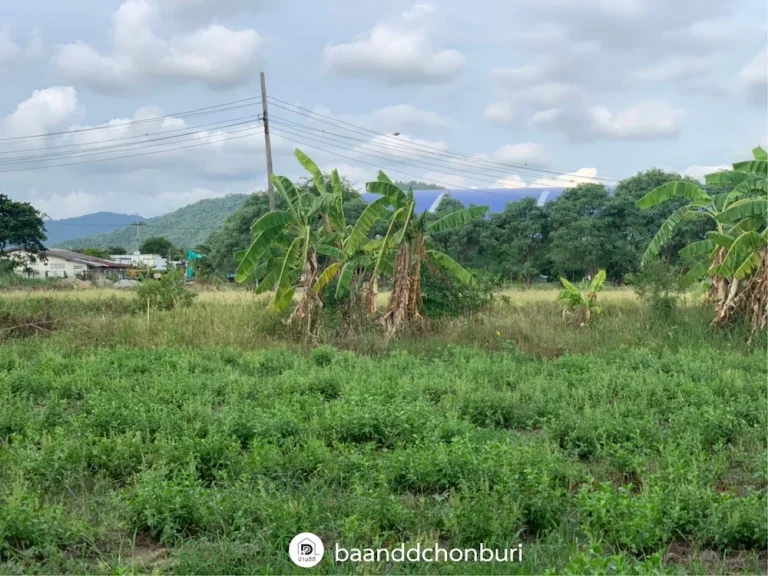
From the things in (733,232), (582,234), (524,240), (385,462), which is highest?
(733,232)

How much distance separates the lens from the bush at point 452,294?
13.2 metres

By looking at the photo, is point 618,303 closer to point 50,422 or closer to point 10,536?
point 50,422

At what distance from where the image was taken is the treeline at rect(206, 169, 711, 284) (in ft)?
100

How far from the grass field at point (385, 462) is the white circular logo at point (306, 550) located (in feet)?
0.21

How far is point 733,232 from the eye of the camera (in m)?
11.7

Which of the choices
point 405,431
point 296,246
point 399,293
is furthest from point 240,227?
point 405,431

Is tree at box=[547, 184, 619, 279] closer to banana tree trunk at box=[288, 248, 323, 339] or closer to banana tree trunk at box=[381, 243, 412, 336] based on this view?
banana tree trunk at box=[381, 243, 412, 336]

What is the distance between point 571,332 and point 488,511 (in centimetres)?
896

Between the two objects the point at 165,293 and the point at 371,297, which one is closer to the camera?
the point at 371,297

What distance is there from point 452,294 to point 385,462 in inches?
358

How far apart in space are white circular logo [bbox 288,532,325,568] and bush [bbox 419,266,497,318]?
380 inches

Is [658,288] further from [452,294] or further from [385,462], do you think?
[385,462]

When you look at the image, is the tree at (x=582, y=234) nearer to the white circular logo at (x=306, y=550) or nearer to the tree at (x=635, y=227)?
the tree at (x=635, y=227)

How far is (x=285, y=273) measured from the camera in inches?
505
